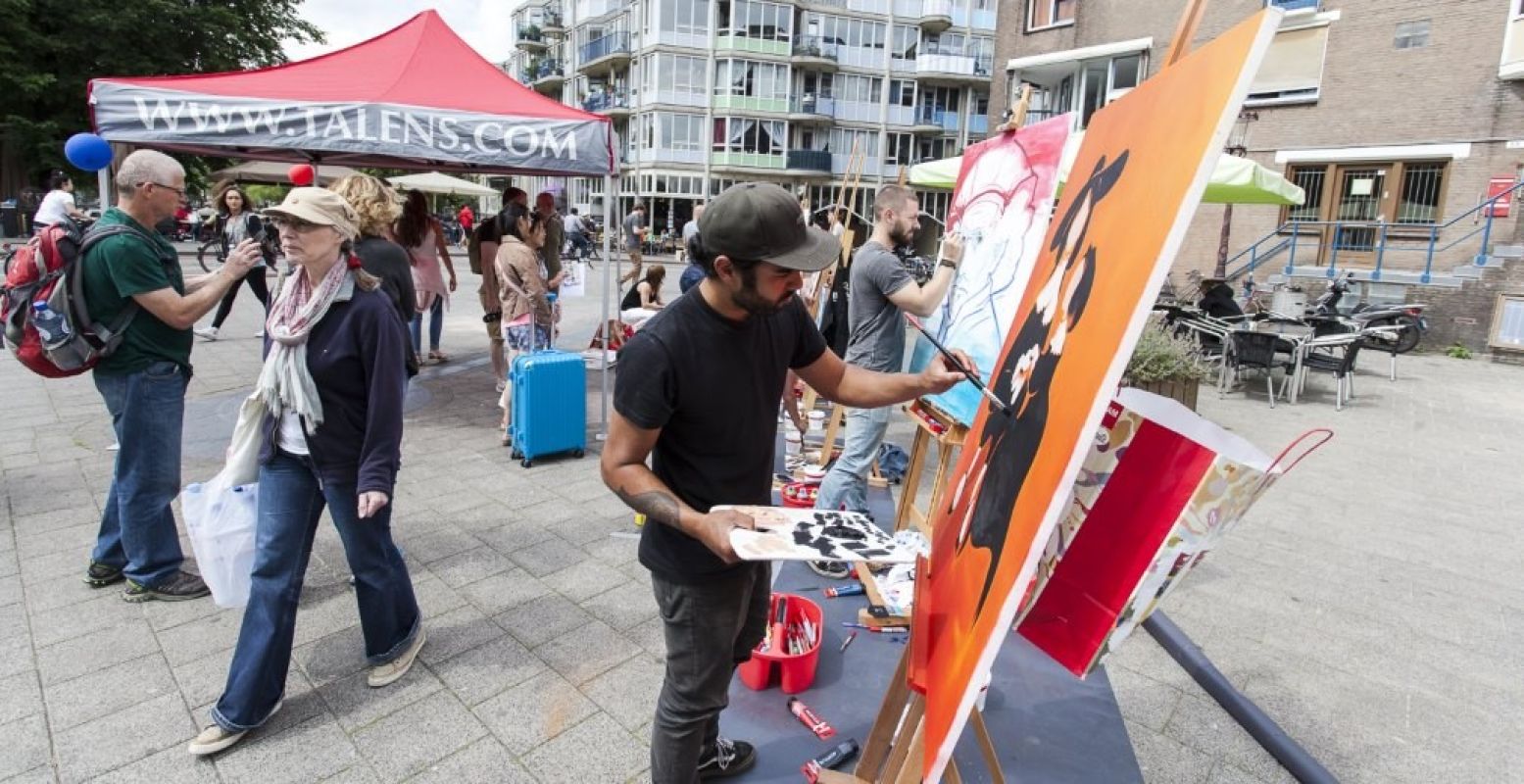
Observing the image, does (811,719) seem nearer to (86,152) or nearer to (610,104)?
(86,152)

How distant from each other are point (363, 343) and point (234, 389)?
5869 mm

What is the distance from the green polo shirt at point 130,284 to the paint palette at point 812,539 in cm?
280

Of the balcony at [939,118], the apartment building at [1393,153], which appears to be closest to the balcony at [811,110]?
the balcony at [939,118]

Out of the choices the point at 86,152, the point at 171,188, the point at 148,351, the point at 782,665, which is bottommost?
the point at 782,665

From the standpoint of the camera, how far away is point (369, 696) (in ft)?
9.18

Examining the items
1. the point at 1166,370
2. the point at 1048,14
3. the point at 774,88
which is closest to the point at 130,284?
the point at 1166,370

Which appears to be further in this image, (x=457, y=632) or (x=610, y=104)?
(x=610, y=104)

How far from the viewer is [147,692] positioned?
2.75 m

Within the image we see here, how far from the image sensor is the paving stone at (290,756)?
238cm

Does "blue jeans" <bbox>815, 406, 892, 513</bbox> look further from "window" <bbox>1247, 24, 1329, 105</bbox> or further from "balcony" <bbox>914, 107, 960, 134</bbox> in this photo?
"balcony" <bbox>914, 107, 960, 134</bbox>

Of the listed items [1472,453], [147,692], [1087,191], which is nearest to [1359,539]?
[1472,453]

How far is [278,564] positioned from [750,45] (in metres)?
41.3

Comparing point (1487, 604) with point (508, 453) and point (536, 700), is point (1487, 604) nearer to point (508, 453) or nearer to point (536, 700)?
point (536, 700)

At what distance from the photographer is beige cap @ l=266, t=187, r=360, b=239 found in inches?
94.0
